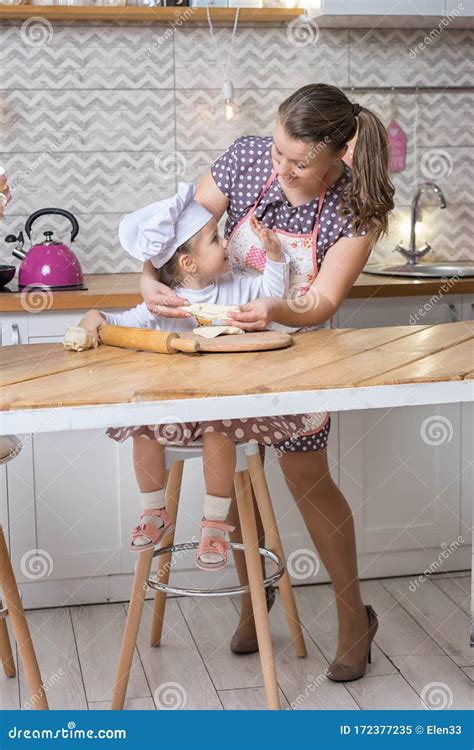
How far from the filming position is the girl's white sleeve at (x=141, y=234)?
2.15m

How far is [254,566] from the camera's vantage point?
2.11 m

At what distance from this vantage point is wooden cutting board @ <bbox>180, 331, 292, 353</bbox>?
1.92 metres

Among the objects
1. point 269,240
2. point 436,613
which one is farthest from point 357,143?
point 436,613

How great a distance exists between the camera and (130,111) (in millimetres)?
3352

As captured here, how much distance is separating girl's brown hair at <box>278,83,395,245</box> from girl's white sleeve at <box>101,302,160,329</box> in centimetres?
48

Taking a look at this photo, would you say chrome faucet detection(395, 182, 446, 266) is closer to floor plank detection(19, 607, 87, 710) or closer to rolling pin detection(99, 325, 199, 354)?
floor plank detection(19, 607, 87, 710)

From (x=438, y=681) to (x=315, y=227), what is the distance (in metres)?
1.11

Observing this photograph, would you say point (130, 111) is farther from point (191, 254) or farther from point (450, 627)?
point (450, 627)

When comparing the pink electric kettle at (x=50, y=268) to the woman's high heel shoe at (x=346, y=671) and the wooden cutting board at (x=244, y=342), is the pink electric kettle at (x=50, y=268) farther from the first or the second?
the woman's high heel shoe at (x=346, y=671)

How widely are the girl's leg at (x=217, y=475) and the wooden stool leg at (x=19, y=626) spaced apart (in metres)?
0.41

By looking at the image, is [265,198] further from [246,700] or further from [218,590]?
[246,700]
